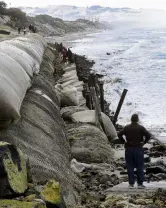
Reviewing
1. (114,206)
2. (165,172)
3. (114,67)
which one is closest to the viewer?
(114,206)

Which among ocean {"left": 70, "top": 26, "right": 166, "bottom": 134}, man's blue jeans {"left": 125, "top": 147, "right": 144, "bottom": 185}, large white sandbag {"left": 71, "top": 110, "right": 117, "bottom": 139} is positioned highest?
ocean {"left": 70, "top": 26, "right": 166, "bottom": 134}

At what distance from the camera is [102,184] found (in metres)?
7.34

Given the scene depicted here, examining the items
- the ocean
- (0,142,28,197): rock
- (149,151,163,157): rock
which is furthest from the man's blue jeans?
the ocean

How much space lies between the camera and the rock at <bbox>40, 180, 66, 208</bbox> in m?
4.28

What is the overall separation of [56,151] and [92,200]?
1.07 metres

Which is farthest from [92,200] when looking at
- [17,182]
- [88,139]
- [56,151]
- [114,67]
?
[114,67]

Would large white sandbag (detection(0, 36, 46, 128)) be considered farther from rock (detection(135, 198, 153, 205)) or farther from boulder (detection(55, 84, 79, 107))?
boulder (detection(55, 84, 79, 107))

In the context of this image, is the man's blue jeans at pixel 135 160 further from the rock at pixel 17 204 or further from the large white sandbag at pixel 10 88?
the rock at pixel 17 204

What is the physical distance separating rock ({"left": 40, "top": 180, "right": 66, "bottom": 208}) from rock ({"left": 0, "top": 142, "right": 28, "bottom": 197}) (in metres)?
0.20

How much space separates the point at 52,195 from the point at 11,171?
0.54m

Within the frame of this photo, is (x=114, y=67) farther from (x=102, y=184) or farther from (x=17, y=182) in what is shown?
(x=17, y=182)

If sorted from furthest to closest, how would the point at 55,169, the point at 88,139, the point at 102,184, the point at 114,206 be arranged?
the point at 88,139 → the point at 102,184 → the point at 55,169 → the point at 114,206

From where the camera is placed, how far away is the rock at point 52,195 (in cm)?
428

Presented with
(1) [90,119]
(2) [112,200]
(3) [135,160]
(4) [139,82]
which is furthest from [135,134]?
(4) [139,82]
